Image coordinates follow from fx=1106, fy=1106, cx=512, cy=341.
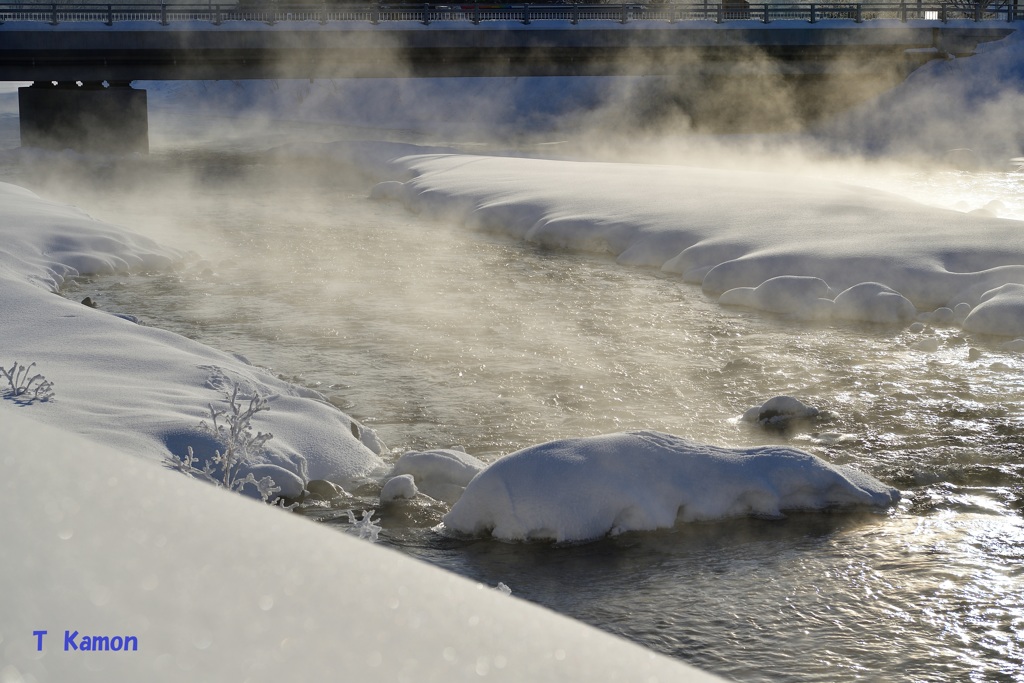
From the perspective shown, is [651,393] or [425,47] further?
[425,47]

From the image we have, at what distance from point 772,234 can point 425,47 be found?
23468 millimetres

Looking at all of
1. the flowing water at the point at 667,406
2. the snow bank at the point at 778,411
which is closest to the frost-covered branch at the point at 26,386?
the flowing water at the point at 667,406

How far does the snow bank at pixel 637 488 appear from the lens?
19.9ft

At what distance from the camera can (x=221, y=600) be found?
168cm

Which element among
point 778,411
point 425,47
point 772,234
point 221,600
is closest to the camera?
point 221,600

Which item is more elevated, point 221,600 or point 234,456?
point 221,600

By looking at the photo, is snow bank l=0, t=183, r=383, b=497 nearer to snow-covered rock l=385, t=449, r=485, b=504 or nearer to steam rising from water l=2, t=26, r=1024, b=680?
snow-covered rock l=385, t=449, r=485, b=504

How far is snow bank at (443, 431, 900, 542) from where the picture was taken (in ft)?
19.9

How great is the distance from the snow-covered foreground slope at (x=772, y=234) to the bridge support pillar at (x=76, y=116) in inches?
555

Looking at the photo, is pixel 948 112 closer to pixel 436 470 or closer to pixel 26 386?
pixel 436 470

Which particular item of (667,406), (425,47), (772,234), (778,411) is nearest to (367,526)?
(667,406)

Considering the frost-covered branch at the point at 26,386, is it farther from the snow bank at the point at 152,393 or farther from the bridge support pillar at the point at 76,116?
the bridge support pillar at the point at 76,116

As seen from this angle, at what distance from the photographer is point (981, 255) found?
1277 centimetres

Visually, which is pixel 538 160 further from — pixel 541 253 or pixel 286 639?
pixel 286 639
